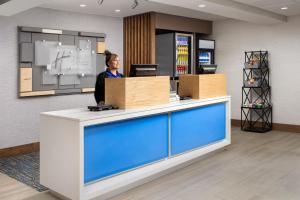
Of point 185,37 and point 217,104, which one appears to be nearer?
point 217,104

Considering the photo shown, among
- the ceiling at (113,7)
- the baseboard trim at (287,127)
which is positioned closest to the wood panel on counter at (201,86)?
the ceiling at (113,7)

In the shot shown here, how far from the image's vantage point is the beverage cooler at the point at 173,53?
281 inches

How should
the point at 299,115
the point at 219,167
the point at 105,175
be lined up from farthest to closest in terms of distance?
the point at 299,115 → the point at 219,167 → the point at 105,175

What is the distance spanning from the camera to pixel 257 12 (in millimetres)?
5883

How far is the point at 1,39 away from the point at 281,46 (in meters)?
5.92

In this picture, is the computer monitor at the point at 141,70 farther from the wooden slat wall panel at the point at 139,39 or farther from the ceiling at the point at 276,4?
the wooden slat wall panel at the point at 139,39

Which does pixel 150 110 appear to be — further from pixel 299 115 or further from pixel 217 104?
pixel 299 115

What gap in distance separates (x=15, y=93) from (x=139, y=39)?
9.31 feet

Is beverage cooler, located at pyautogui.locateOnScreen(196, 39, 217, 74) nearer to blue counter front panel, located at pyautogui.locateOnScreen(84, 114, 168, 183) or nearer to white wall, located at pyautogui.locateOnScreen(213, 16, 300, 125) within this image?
white wall, located at pyautogui.locateOnScreen(213, 16, 300, 125)

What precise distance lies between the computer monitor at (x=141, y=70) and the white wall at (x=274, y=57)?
13.9ft

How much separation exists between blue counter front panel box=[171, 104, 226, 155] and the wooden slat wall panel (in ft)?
6.75

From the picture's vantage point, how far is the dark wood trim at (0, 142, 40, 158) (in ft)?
17.5

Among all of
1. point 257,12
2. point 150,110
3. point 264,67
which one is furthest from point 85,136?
point 264,67

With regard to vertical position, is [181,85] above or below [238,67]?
below
